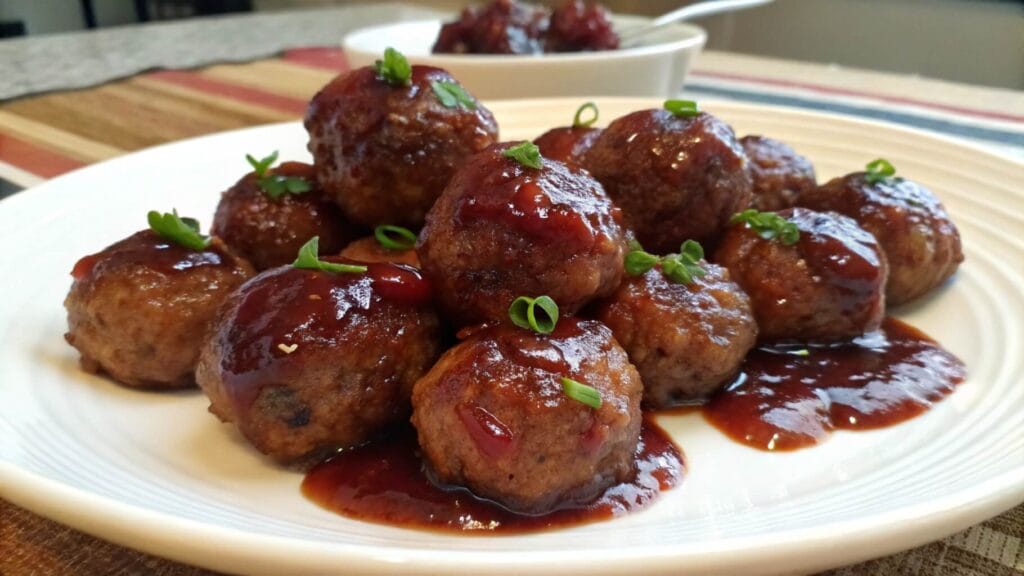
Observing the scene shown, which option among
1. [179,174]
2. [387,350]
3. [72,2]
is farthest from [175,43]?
[72,2]

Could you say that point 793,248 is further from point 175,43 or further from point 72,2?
point 72,2

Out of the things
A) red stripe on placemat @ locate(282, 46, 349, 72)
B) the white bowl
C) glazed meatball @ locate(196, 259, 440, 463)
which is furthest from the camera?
red stripe on placemat @ locate(282, 46, 349, 72)

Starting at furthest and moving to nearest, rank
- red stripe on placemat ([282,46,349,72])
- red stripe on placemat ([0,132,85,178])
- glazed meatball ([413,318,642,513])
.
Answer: red stripe on placemat ([282,46,349,72]) < red stripe on placemat ([0,132,85,178]) < glazed meatball ([413,318,642,513])

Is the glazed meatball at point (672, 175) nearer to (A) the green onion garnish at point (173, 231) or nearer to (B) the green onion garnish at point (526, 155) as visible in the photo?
(B) the green onion garnish at point (526, 155)

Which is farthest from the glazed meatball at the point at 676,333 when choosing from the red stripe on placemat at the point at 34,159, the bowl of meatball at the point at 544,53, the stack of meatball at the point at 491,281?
the red stripe on placemat at the point at 34,159

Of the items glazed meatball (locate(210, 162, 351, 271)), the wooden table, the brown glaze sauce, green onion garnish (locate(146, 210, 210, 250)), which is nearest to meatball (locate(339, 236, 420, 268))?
glazed meatball (locate(210, 162, 351, 271))

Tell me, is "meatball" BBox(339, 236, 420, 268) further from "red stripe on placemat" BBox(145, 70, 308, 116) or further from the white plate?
"red stripe on placemat" BBox(145, 70, 308, 116)

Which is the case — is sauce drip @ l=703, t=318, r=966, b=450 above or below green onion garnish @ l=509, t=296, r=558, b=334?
below
